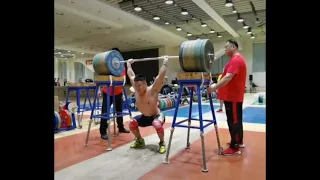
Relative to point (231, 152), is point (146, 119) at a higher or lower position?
higher

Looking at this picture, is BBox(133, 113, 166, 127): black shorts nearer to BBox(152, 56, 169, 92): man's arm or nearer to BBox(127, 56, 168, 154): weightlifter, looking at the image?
BBox(127, 56, 168, 154): weightlifter

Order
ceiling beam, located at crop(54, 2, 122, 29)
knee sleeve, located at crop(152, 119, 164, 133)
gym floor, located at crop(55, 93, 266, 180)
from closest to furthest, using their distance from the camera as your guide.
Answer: gym floor, located at crop(55, 93, 266, 180), knee sleeve, located at crop(152, 119, 164, 133), ceiling beam, located at crop(54, 2, 122, 29)

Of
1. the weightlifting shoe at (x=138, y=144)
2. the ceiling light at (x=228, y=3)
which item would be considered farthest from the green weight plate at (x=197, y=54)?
the ceiling light at (x=228, y=3)

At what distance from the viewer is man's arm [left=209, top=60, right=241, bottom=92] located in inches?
122

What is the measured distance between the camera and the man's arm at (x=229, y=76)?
3.11 m

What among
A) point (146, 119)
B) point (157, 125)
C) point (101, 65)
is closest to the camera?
point (157, 125)

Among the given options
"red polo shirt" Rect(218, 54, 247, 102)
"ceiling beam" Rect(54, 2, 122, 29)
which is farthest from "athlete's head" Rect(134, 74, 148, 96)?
"ceiling beam" Rect(54, 2, 122, 29)

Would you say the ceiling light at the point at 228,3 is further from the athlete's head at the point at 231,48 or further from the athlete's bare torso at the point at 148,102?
the athlete's bare torso at the point at 148,102

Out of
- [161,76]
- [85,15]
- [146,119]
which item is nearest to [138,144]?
[146,119]

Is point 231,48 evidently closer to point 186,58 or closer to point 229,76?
point 229,76

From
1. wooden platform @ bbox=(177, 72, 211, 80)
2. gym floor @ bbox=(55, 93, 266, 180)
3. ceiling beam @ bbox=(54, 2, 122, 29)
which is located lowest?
gym floor @ bbox=(55, 93, 266, 180)

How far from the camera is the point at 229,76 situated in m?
3.13

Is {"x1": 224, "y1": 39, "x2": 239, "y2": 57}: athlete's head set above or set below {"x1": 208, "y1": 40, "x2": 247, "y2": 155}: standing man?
above
